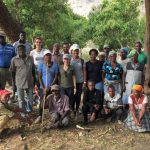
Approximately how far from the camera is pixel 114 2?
112 ft

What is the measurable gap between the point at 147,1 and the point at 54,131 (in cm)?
535

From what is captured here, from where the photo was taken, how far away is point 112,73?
27.4 feet

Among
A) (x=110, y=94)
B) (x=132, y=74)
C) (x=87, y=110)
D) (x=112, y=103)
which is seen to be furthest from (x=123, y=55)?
(x=87, y=110)

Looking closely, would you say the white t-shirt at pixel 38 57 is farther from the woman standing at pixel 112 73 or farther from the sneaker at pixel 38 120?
the woman standing at pixel 112 73

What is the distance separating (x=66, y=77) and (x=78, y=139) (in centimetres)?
141

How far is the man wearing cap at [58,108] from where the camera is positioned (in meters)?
7.91

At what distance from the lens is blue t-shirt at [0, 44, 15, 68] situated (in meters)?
8.70

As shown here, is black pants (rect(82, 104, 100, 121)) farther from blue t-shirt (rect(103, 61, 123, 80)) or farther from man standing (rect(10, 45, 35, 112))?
man standing (rect(10, 45, 35, 112))

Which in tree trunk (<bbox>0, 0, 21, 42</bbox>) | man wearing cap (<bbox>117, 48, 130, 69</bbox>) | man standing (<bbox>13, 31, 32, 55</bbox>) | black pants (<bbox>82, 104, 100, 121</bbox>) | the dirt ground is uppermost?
tree trunk (<bbox>0, 0, 21, 42</bbox>)

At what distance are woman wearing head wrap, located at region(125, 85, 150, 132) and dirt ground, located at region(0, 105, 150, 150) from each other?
15 cm

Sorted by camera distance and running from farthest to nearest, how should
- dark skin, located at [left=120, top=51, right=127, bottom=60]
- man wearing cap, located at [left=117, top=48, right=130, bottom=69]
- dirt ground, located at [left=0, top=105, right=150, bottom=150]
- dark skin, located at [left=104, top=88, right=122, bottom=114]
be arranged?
dark skin, located at [left=120, top=51, right=127, bottom=60], man wearing cap, located at [left=117, top=48, right=130, bottom=69], dark skin, located at [left=104, top=88, right=122, bottom=114], dirt ground, located at [left=0, top=105, right=150, bottom=150]

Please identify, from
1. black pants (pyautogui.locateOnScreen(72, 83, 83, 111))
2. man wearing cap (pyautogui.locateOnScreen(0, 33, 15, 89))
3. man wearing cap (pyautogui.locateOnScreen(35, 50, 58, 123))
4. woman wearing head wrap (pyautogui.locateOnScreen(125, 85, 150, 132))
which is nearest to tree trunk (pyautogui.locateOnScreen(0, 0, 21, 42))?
man wearing cap (pyautogui.locateOnScreen(0, 33, 15, 89))

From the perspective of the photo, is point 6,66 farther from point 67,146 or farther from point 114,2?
point 114,2

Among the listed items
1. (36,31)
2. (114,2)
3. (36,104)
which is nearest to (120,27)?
(114,2)
